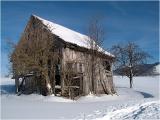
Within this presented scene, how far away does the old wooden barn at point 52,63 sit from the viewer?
1013 inches

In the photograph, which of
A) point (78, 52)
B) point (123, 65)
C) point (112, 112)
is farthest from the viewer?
point (123, 65)

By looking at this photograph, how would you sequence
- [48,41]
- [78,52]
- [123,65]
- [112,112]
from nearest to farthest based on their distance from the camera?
[112,112]
[48,41]
[78,52]
[123,65]

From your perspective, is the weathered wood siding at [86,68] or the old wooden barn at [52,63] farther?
the weathered wood siding at [86,68]

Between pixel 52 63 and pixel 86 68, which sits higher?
pixel 52 63

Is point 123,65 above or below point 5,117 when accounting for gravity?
above

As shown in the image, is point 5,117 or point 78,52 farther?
point 78,52

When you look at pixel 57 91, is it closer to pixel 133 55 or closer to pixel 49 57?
pixel 49 57

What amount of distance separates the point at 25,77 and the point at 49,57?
4323mm

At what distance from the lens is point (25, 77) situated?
29.4m

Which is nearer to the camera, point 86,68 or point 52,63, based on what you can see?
point 52,63

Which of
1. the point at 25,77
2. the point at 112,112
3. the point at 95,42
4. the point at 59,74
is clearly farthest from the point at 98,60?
the point at 112,112

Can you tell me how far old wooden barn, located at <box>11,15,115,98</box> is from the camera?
25.7 m

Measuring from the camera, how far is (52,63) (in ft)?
86.4

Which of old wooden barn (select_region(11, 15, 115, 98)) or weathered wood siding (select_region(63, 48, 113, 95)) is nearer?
old wooden barn (select_region(11, 15, 115, 98))
